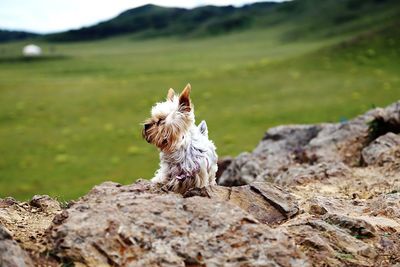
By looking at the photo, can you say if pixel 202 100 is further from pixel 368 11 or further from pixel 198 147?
pixel 368 11

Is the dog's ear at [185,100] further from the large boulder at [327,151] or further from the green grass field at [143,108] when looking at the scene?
the green grass field at [143,108]

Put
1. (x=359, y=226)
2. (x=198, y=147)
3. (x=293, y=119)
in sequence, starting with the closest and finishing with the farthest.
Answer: (x=359, y=226) < (x=198, y=147) < (x=293, y=119)

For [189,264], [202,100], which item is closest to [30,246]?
[189,264]

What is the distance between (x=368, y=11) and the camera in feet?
552

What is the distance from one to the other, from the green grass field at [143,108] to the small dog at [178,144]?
17.9 m

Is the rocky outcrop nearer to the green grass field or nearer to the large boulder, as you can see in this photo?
the large boulder

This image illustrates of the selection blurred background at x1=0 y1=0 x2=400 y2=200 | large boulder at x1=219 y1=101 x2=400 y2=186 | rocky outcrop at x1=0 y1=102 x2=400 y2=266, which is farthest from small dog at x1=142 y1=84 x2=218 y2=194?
blurred background at x1=0 y1=0 x2=400 y2=200

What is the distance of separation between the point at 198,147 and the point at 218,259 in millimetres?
3145

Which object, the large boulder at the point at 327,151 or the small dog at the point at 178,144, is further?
the large boulder at the point at 327,151

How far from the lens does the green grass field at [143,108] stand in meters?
37.1

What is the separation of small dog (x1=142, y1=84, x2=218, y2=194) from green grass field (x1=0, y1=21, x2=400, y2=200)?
706 inches

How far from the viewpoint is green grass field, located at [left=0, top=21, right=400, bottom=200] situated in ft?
122

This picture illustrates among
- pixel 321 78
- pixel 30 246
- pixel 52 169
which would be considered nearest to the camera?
pixel 30 246

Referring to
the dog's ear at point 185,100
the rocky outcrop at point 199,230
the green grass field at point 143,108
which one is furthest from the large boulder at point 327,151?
the green grass field at point 143,108
